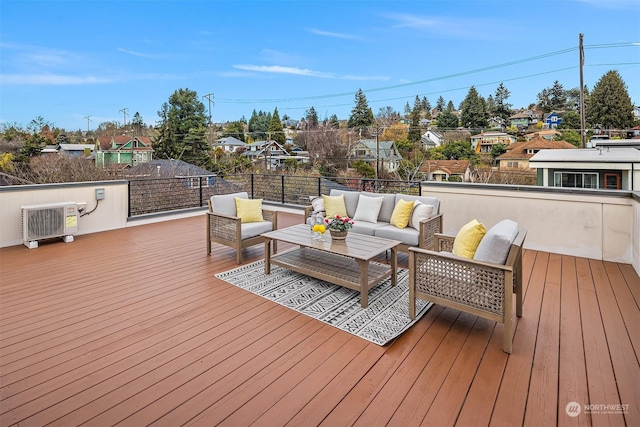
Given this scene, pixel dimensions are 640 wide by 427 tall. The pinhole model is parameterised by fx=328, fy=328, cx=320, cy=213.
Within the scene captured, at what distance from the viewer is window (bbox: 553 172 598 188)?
10739 mm

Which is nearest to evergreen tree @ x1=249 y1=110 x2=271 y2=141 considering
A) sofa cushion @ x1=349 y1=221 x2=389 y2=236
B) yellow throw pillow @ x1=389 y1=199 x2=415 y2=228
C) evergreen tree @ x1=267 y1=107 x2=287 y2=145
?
evergreen tree @ x1=267 y1=107 x2=287 y2=145

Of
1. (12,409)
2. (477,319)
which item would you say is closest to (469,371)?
(477,319)

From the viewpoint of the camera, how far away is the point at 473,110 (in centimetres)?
2589

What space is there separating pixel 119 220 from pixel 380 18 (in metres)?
11.4

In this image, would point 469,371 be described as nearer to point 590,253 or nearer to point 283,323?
point 283,323

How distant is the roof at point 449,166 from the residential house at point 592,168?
5371mm

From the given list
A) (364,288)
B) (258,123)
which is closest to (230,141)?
(258,123)

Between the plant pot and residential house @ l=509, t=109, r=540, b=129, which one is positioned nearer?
the plant pot

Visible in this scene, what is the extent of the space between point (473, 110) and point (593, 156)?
678 inches

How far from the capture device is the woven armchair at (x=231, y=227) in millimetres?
4191

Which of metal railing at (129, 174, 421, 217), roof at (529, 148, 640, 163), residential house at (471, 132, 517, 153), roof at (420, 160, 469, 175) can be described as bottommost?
metal railing at (129, 174, 421, 217)

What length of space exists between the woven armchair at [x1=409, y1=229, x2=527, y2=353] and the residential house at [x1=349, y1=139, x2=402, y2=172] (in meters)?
18.3

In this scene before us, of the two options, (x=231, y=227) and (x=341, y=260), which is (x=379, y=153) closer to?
(x=231, y=227)

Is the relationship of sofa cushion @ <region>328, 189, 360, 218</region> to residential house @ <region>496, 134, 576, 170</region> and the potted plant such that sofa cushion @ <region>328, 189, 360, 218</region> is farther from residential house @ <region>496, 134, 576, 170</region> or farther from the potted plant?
residential house @ <region>496, 134, 576, 170</region>
